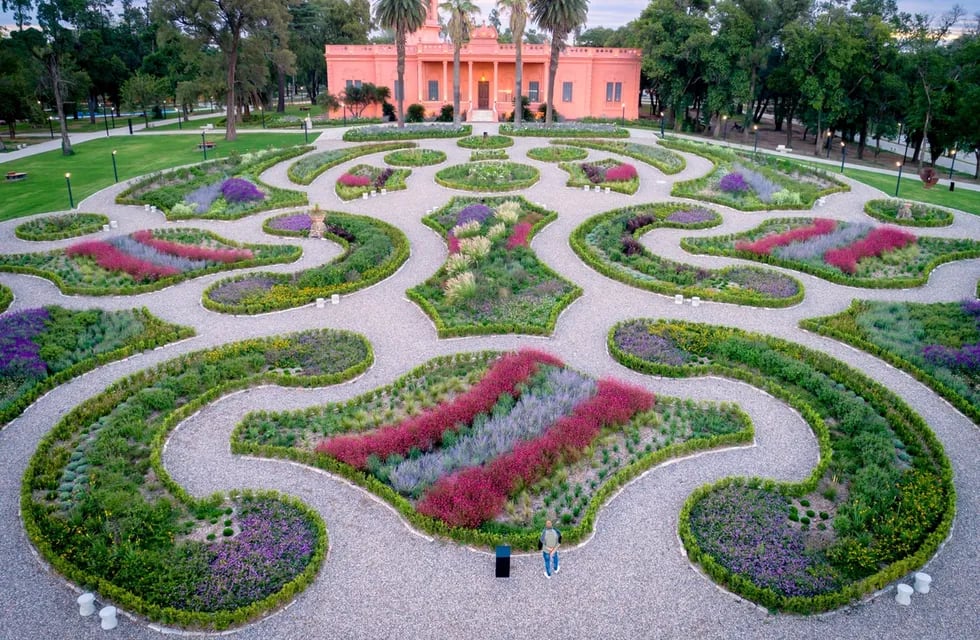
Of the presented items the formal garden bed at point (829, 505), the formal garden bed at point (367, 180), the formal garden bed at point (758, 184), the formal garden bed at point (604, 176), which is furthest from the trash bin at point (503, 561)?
the formal garden bed at point (604, 176)

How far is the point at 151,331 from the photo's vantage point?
19766mm

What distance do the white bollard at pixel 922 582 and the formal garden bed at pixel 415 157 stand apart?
113ft

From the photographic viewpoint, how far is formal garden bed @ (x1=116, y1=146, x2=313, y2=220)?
105ft

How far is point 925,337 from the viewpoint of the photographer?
64.9 ft

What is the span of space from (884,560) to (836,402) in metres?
5.40

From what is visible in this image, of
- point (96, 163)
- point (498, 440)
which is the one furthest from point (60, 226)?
point (498, 440)

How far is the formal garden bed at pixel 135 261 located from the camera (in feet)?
77.3

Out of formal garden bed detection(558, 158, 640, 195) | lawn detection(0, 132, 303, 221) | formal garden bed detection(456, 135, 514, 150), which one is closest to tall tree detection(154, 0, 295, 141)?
lawn detection(0, 132, 303, 221)

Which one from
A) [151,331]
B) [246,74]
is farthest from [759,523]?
[246,74]

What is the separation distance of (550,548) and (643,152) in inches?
1477

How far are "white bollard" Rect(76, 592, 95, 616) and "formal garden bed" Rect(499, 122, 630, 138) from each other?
4493cm

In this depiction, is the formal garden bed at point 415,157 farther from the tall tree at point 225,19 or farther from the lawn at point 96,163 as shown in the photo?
the tall tree at point 225,19

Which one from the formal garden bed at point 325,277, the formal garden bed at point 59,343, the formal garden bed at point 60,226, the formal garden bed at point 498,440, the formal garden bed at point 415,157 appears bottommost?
the formal garden bed at point 498,440

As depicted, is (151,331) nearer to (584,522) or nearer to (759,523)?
(584,522)
